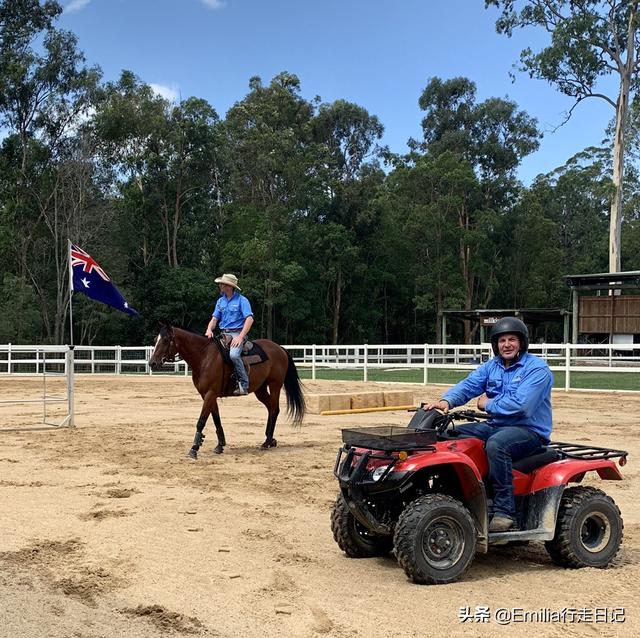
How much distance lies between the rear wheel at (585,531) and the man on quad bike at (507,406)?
35cm

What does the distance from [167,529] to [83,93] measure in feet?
145

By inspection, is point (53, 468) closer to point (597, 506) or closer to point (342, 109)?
point (597, 506)

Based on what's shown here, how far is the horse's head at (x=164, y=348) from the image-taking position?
9.69 metres

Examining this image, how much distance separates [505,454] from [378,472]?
2.74 ft

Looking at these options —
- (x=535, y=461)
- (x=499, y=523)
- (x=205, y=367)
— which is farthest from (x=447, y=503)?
(x=205, y=367)

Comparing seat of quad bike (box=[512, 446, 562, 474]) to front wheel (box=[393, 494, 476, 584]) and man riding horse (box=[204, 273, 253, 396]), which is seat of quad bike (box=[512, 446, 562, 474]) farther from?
man riding horse (box=[204, 273, 253, 396])

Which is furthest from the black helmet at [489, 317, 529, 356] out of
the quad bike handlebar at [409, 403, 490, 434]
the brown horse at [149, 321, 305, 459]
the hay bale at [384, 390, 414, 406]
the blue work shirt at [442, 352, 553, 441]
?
the hay bale at [384, 390, 414, 406]

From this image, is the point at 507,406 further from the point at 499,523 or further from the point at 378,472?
the point at 378,472

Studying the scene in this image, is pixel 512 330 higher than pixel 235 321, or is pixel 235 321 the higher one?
pixel 235 321

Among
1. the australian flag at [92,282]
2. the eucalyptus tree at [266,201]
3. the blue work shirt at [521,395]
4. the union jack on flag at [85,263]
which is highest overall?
the eucalyptus tree at [266,201]

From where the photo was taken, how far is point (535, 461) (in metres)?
4.82

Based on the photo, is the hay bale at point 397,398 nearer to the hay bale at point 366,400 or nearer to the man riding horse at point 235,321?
the hay bale at point 366,400

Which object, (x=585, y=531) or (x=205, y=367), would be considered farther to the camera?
(x=205, y=367)

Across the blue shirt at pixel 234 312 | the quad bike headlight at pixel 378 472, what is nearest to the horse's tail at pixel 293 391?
the blue shirt at pixel 234 312
